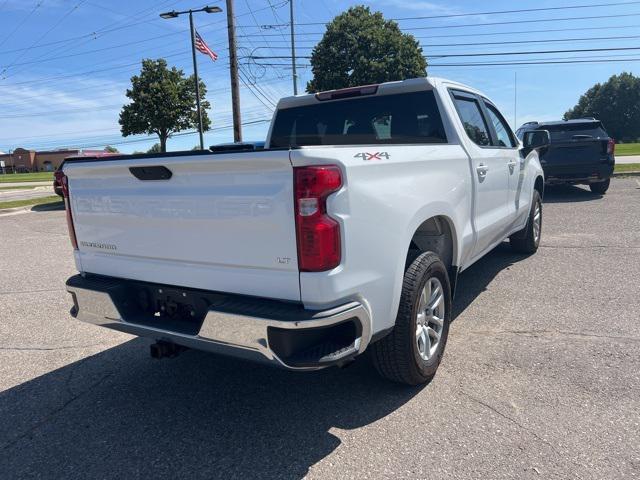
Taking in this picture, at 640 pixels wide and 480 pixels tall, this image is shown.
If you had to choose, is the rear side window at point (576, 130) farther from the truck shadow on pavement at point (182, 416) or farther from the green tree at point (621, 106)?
the green tree at point (621, 106)

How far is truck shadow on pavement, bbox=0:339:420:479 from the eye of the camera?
2.68 m

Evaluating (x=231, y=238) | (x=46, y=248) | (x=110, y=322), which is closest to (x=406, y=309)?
(x=231, y=238)

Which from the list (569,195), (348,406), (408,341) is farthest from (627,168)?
(348,406)

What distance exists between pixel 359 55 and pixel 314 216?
36.2 meters

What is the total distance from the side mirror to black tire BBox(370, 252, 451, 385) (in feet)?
10.6

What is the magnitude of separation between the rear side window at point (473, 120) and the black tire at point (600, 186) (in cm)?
840

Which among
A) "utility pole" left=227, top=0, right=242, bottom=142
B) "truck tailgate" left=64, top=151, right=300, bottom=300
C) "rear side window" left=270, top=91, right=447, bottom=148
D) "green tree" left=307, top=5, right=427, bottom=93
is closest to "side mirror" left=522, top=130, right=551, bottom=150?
"rear side window" left=270, top=91, right=447, bottom=148

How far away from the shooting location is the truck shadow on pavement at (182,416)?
268 cm

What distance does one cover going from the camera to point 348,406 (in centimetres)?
317

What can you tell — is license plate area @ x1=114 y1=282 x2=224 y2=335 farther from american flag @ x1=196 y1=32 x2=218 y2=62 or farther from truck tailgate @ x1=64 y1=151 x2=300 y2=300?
american flag @ x1=196 y1=32 x2=218 y2=62

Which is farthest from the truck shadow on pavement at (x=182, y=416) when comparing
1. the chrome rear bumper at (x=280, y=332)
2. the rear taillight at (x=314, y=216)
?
the rear taillight at (x=314, y=216)

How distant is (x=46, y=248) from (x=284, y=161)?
7890 millimetres

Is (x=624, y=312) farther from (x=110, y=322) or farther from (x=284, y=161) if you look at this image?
(x=110, y=322)

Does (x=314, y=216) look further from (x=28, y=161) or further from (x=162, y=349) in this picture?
(x=28, y=161)
